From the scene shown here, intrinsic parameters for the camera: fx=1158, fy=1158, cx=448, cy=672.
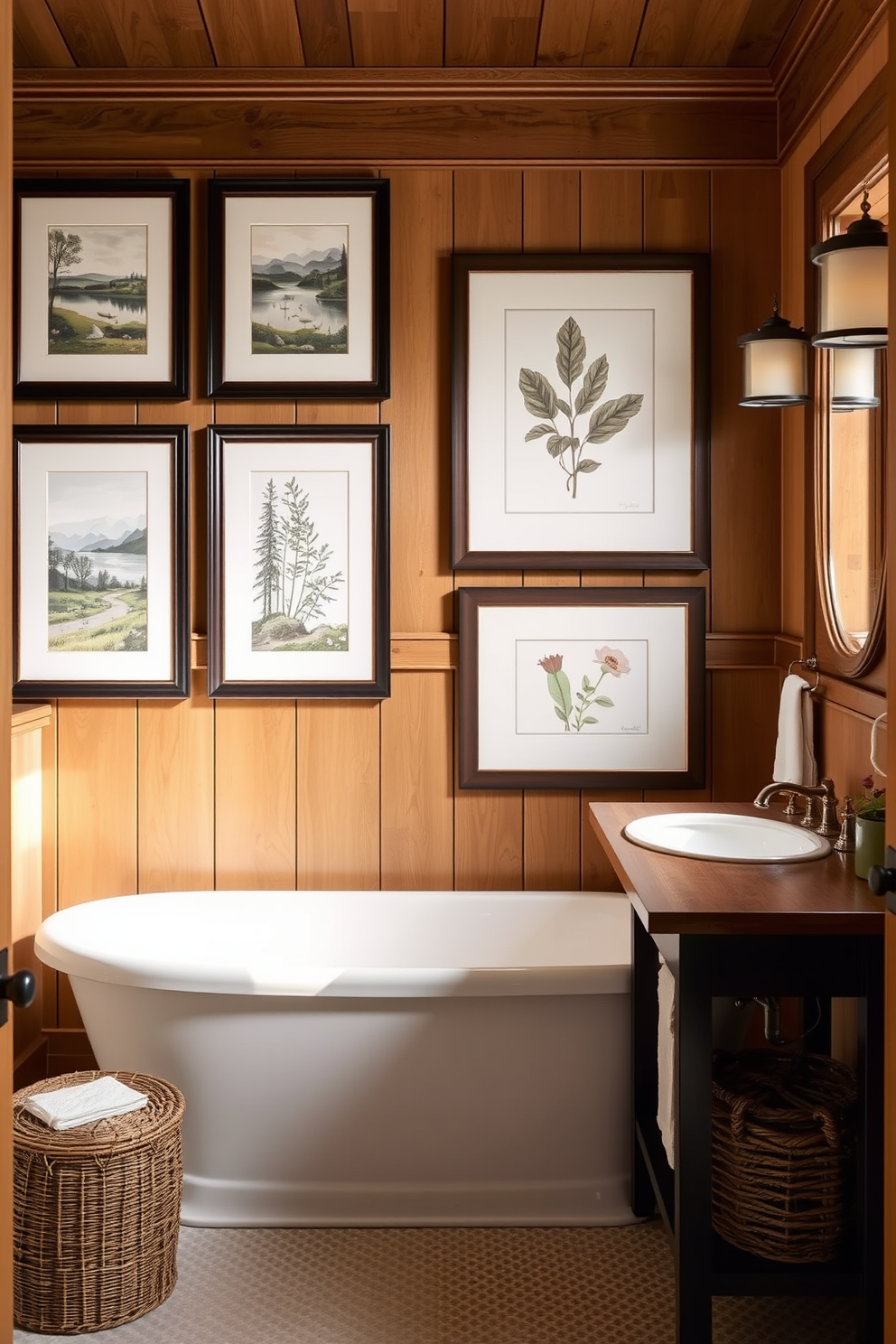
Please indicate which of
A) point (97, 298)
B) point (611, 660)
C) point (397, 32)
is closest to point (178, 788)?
point (611, 660)

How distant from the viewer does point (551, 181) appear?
3.04 metres

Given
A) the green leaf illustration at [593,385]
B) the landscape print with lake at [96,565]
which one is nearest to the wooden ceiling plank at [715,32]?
the green leaf illustration at [593,385]

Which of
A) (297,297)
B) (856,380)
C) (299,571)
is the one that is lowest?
(299,571)

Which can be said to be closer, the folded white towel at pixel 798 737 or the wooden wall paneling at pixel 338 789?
the folded white towel at pixel 798 737

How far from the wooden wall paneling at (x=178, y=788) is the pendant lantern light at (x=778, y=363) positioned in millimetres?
1612

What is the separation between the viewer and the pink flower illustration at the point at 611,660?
308cm

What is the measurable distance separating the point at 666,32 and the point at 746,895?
2.14 metres

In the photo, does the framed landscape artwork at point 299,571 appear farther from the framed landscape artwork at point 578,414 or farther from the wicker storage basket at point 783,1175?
the wicker storage basket at point 783,1175

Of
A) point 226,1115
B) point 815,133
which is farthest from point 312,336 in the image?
point 226,1115

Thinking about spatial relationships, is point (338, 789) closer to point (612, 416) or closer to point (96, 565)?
point (96, 565)

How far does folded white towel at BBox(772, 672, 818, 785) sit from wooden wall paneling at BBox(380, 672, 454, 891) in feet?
2.93

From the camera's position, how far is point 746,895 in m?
1.84

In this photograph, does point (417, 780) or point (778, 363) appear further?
point (417, 780)

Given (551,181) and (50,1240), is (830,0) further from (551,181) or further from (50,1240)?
(50,1240)
